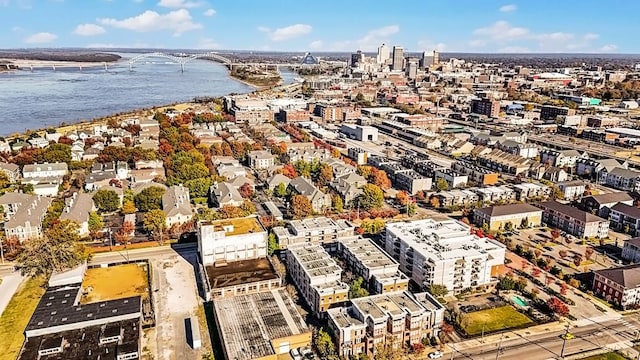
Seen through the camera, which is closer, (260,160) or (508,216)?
(508,216)

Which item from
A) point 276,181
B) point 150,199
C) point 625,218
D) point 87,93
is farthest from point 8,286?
point 87,93

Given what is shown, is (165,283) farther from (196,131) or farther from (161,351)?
(196,131)

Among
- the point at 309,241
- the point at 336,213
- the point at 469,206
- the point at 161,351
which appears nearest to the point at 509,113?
the point at 469,206

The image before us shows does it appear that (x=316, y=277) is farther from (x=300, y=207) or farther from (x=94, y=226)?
(x=94, y=226)

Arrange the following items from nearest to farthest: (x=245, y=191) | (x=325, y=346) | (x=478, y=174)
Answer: (x=325, y=346), (x=245, y=191), (x=478, y=174)

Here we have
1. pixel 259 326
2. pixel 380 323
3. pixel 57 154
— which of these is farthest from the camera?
pixel 57 154

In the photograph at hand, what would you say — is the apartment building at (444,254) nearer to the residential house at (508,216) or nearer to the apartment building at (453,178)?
the residential house at (508,216)

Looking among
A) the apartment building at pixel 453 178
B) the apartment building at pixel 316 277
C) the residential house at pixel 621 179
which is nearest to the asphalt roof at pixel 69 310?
the apartment building at pixel 316 277
